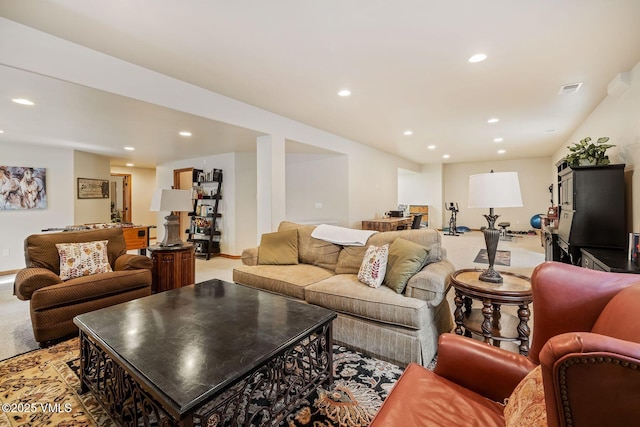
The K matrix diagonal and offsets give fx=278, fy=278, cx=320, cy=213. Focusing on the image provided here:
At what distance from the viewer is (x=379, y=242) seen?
2777mm

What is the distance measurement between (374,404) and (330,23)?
103 inches

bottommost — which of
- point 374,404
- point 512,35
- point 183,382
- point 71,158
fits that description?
point 374,404

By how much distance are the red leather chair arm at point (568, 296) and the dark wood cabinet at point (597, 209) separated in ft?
8.43

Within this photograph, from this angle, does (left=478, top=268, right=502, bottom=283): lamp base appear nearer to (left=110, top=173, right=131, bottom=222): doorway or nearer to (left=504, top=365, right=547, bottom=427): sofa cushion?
(left=504, top=365, right=547, bottom=427): sofa cushion

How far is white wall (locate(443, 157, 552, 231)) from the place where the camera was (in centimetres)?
908

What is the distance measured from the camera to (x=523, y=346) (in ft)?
6.25

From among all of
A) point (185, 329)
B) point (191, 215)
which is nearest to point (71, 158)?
point (191, 215)

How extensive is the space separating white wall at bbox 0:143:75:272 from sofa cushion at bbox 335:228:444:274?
18.3ft

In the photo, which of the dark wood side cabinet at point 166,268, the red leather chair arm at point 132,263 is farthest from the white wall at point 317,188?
the red leather chair arm at point 132,263

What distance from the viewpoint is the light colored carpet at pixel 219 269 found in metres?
2.46

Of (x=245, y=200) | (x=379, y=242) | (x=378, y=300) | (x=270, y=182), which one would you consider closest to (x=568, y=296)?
(x=378, y=300)

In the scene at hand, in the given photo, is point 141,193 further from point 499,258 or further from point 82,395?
point 499,258

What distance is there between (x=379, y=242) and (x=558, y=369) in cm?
220

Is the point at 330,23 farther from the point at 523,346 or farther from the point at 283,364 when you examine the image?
the point at 523,346
